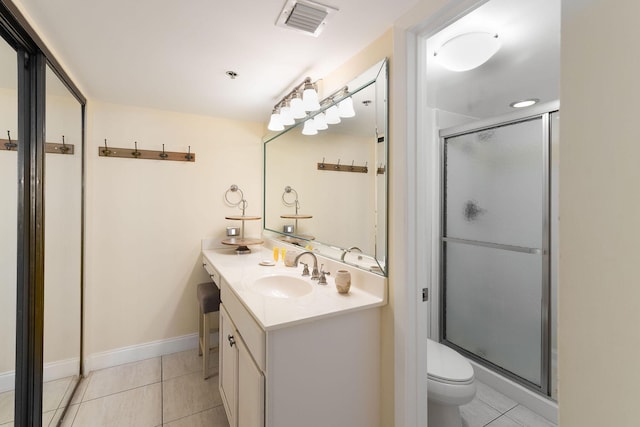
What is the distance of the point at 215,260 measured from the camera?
2.18 metres

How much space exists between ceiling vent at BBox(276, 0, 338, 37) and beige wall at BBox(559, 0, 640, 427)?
3.23ft

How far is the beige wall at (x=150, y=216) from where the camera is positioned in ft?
7.39

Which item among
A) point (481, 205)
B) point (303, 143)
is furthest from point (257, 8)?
point (481, 205)

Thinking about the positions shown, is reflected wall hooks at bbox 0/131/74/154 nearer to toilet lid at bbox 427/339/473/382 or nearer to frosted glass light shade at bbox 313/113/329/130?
frosted glass light shade at bbox 313/113/329/130

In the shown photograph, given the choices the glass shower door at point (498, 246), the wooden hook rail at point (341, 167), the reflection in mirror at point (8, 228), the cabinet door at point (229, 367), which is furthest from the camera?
the glass shower door at point (498, 246)

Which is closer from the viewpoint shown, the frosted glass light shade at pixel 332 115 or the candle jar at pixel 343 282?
the candle jar at pixel 343 282

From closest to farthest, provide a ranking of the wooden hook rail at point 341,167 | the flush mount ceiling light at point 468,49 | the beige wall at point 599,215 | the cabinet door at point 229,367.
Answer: the beige wall at point 599,215 < the flush mount ceiling light at point 468,49 < the cabinet door at point 229,367 < the wooden hook rail at point 341,167

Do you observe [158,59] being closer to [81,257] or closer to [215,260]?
[215,260]

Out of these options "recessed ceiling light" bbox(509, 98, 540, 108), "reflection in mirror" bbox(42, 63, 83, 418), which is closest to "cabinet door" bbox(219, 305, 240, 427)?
"reflection in mirror" bbox(42, 63, 83, 418)

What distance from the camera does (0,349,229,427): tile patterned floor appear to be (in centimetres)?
170

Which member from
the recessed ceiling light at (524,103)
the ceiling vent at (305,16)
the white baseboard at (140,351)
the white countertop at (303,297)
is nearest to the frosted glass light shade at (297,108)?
the ceiling vent at (305,16)

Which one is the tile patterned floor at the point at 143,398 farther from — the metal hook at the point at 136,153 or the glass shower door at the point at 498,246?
the glass shower door at the point at 498,246

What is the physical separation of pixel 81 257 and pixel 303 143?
1.78m

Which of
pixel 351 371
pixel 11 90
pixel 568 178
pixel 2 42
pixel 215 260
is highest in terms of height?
pixel 2 42
